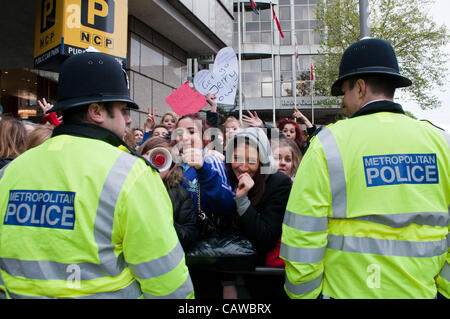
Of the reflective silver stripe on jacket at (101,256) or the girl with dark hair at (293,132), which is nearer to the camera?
the reflective silver stripe on jacket at (101,256)

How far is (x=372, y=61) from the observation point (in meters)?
1.73

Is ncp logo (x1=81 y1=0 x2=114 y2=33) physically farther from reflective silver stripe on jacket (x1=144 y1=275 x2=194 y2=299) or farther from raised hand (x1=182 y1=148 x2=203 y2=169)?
reflective silver stripe on jacket (x1=144 y1=275 x2=194 y2=299)

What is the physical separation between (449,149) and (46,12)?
7.64m

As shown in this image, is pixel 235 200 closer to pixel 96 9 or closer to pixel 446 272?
pixel 446 272

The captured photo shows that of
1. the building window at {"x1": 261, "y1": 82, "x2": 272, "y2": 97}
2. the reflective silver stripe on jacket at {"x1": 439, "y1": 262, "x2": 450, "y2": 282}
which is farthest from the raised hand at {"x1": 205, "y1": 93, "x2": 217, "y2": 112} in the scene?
the building window at {"x1": 261, "y1": 82, "x2": 272, "y2": 97}

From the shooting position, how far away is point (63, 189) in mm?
1275

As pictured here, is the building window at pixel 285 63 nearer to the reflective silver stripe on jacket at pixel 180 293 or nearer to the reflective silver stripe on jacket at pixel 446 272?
the reflective silver stripe on jacket at pixel 446 272

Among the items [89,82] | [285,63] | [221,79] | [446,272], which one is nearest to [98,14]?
[221,79]

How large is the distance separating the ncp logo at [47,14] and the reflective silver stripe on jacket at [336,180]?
263 inches

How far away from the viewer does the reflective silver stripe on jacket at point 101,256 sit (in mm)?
1276

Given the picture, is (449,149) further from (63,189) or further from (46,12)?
(46,12)

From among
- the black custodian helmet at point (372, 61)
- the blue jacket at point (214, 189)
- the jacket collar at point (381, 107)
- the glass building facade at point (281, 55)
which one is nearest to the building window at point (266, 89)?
the glass building facade at point (281, 55)

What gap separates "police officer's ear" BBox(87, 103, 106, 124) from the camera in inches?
57.2

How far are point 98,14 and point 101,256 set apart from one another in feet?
21.0
